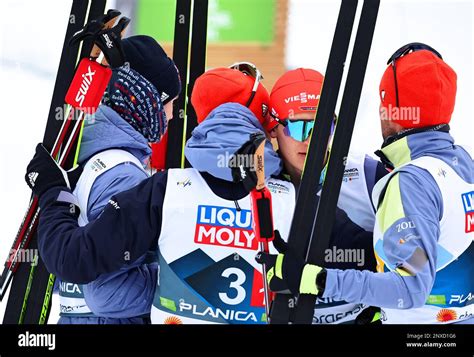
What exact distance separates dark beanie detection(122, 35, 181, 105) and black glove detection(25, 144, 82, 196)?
1.28 feet

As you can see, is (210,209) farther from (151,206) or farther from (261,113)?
(261,113)

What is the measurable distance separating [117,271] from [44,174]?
0.33 meters

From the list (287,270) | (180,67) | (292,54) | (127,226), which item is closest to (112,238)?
(127,226)

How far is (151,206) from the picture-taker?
7.54 ft

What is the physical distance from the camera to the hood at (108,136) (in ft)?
8.44

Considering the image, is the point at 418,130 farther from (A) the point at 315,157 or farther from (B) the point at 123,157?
(B) the point at 123,157

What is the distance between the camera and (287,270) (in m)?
2.24

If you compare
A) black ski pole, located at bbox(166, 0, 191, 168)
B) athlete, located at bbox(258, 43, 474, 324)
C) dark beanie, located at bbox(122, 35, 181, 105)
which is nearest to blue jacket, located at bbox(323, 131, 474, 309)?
athlete, located at bbox(258, 43, 474, 324)

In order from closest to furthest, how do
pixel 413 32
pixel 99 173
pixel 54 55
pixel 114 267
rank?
pixel 114 267 < pixel 99 173 < pixel 413 32 < pixel 54 55

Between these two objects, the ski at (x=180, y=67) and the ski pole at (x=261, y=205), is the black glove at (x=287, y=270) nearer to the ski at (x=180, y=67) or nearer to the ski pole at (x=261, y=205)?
the ski pole at (x=261, y=205)

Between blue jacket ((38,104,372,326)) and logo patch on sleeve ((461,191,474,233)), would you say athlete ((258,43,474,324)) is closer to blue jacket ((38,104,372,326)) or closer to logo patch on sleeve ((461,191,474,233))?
logo patch on sleeve ((461,191,474,233))

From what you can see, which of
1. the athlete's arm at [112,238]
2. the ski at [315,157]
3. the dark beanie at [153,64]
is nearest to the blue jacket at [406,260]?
the ski at [315,157]

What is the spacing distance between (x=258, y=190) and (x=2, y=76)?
Result: 2905 millimetres
